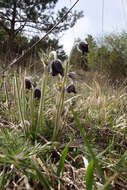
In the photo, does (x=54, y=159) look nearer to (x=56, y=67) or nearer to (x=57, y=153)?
(x=57, y=153)

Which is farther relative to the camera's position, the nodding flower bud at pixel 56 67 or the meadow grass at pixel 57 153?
the nodding flower bud at pixel 56 67

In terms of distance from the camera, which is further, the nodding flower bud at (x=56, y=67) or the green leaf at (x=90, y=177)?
the nodding flower bud at (x=56, y=67)

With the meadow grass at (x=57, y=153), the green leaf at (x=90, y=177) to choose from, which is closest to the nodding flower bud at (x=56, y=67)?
the meadow grass at (x=57, y=153)

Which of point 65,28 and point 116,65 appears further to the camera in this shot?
point 116,65

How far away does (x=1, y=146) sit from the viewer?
2.43ft

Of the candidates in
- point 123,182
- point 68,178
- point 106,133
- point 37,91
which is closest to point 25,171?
point 68,178

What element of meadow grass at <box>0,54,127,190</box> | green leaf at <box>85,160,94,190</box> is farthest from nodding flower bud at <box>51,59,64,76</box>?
green leaf at <box>85,160,94,190</box>

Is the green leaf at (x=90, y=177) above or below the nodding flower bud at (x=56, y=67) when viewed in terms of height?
below

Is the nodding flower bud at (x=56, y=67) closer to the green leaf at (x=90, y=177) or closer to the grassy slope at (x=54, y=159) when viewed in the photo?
the grassy slope at (x=54, y=159)

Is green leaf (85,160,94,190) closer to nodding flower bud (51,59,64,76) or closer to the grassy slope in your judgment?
the grassy slope

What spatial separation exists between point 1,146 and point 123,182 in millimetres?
477

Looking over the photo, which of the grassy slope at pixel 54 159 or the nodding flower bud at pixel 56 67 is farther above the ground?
the nodding flower bud at pixel 56 67

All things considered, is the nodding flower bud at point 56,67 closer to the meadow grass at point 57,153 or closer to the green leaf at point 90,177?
the meadow grass at point 57,153

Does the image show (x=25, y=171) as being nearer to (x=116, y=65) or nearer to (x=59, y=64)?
(x=59, y=64)
